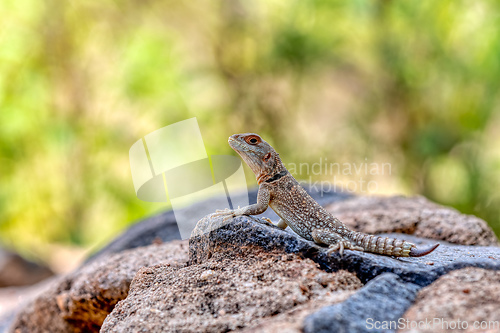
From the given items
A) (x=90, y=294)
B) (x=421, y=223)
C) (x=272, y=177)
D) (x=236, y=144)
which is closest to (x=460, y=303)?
(x=272, y=177)

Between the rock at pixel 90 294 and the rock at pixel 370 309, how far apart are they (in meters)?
1.24

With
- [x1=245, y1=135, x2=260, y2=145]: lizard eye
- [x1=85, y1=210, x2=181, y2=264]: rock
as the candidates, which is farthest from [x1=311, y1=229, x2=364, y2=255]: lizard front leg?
[x1=85, y1=210, x2=181, y2=264]: rock

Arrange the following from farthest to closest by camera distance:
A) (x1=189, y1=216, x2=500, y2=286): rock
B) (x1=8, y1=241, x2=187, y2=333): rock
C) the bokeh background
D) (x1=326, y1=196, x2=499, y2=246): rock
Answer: the bokeh background → (x1=326, y1=196, x2=499, y2=246): rock → (x1=8, y1=241, x2=187, y2=333): rock → (x1=189, y1=216, x2=500, y2=286): rock

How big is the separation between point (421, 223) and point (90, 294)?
262 cm

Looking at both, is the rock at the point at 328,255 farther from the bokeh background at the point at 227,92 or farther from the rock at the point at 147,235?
the bokeh background at the point at 227,92

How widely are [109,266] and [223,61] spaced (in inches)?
269

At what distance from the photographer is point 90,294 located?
306cm

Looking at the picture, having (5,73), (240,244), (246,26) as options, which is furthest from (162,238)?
(5,73)

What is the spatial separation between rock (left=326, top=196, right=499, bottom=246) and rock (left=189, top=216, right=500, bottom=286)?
0.68 metres

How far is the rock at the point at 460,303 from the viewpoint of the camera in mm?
1694

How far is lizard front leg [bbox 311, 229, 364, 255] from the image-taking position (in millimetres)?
2293

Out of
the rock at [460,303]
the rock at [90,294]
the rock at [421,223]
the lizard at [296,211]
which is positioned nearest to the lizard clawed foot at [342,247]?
the lizard at [296,211]

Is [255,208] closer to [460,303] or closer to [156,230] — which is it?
[460,303]

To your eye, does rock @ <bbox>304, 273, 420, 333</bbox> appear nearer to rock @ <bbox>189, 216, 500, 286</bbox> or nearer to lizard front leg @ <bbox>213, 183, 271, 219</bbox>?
rock @ <bbox>189, 216, 500, 286</bbox>
